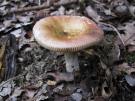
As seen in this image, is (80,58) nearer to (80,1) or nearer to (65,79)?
(65,79)

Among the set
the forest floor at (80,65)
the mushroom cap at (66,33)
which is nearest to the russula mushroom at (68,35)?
the mushroom cap at (66,33)

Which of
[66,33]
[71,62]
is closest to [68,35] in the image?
[66,33]

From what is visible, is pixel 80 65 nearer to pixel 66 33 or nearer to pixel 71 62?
pixel 71 62

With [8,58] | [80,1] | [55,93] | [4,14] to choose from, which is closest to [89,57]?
[55,93]

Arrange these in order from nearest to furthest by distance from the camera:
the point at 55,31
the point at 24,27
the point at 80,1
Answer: the point at 55,31 → the point at 24,27 → the point at 80,1

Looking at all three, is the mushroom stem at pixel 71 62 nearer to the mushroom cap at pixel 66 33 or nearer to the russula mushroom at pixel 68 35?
the russula mushroom at pixel 68 35

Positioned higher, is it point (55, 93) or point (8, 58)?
point (8, 58)

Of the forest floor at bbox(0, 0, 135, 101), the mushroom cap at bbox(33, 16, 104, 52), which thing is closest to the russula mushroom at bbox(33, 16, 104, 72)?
the mushroom cap at bbox(33, 16, 104, 52)
